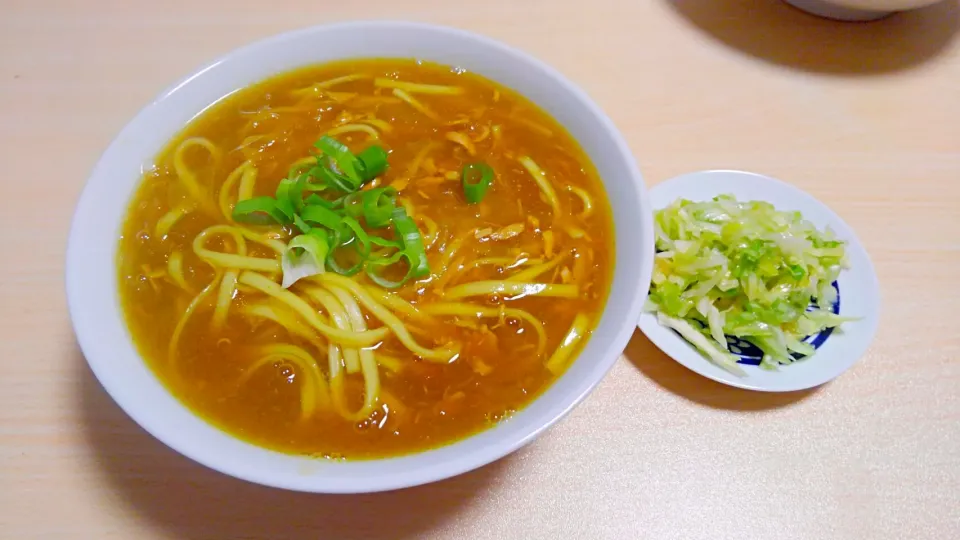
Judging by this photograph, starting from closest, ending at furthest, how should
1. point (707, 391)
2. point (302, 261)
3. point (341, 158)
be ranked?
point (302, 261), point (341, 158), point (707, 391)

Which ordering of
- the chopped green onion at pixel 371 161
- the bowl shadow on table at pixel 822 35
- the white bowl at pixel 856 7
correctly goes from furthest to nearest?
the bowl shadow on table at pixel 822 35, the white bowl at pixel 856 7, the chopped green onion at pixel 371 161

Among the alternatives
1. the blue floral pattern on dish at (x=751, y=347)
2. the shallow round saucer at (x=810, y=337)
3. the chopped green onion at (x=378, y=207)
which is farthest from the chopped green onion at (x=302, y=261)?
the blue floral pattern on dish at (x=751, y=347)

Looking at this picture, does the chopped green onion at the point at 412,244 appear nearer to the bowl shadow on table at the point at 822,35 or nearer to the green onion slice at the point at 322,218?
the green onion slice at the point at 322,218

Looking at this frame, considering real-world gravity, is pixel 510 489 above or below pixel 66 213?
below

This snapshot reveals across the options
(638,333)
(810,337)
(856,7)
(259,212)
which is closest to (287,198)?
(259,212)

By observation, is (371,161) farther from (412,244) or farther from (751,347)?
(751,347)

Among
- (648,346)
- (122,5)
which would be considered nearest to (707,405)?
(648,346)

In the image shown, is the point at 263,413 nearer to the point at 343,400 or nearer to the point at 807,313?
the point at 343,400
